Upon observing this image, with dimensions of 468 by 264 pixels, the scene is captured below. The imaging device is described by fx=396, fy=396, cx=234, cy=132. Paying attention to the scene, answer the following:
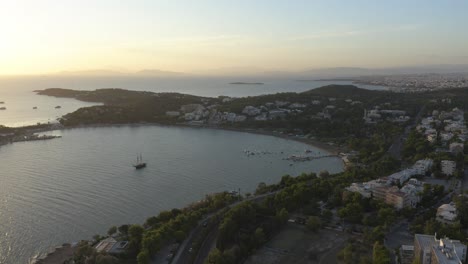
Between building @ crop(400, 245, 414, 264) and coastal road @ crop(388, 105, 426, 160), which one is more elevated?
coastal road @ crop(388, 105, 426, 160)

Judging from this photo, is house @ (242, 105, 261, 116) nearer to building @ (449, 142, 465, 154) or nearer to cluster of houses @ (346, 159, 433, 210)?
building @ (449, 142, 465, 154)

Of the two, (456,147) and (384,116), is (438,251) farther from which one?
(384,116)

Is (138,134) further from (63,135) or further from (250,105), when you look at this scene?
(250,105)

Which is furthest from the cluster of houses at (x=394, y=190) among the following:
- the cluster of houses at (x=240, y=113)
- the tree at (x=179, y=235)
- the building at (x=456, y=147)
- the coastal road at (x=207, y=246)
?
the cluster of houses at (x=240, y=113)

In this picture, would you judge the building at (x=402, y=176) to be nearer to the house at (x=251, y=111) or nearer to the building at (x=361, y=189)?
the building at (x=361, y=189)

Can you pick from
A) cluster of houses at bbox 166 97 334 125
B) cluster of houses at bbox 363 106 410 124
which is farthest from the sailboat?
cluster of houses at bbox 363 106 410 124

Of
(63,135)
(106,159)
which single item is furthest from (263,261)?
(63,135)
